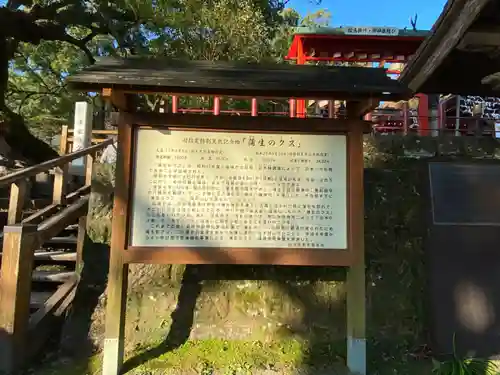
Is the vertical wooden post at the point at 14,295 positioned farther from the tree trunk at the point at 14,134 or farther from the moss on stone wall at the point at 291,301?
the tree trunk at the point at 14,134

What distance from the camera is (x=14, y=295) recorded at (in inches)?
153

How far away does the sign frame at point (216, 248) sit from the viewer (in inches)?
150

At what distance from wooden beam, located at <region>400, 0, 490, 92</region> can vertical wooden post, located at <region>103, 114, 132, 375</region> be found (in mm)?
2932

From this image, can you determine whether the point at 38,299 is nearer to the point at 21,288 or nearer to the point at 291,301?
the point at 21,288

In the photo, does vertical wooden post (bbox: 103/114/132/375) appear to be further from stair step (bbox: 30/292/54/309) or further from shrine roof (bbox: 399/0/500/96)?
shrine roof (bbox: 399/0/500/96)

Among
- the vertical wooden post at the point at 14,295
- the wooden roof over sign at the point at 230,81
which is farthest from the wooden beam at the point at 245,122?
the vertical wooden post at the point at 14,295

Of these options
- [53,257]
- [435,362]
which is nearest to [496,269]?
[435,362]

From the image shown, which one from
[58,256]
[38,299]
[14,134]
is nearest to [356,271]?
[38,299]

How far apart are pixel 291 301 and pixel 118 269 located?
194 cm

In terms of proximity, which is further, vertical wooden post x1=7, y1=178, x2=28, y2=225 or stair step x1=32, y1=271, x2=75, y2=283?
stair step x1=32, y1=271, x2=75, y2=283

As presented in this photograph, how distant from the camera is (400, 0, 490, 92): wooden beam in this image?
3291mm

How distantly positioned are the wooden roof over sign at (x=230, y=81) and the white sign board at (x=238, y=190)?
1.59 feet

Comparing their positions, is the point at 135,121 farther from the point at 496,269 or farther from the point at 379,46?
the point at 379,46

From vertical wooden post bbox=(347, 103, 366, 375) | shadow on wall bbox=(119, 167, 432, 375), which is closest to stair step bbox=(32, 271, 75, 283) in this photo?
shadow on wall bbox=(119, 167, 432, 375)
